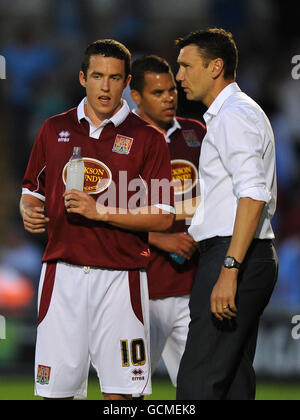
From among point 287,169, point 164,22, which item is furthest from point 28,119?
point 287,169

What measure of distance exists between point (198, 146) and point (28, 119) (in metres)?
6.92

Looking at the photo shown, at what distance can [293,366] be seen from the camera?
8422mm

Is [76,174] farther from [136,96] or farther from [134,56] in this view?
[134,56]

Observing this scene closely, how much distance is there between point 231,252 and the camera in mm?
4047

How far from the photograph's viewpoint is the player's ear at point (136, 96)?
5891mm

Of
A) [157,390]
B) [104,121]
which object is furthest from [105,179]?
[157,390]

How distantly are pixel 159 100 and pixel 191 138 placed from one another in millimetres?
339

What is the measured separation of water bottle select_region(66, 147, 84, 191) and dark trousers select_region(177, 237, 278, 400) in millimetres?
770

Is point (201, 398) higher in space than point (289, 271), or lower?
higher

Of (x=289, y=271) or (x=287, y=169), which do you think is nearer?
(x=289, y=271)

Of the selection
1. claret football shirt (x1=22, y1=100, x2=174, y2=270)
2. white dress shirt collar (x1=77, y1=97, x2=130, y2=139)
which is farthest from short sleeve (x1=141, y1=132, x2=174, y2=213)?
white dress shirt collar (x1=77, y1=97, x2=130, y2=139)

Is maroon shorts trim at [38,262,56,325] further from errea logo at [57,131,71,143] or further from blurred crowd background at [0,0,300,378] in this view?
blurred crowd background at [0,0,300,378]

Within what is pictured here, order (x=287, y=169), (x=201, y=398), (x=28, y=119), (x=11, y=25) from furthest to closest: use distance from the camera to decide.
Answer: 1. (x=11, y=25)
2. (x=28, y=119)
3. (x=287, y=169)
4. (x=201, y=398)
